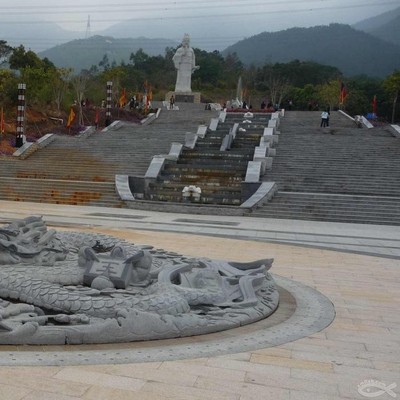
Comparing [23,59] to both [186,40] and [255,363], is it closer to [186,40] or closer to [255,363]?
[186,40]

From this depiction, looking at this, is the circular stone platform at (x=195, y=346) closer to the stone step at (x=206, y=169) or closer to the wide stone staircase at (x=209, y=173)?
the wide stone staircase at (x=209, y=173)

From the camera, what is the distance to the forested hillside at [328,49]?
343ft

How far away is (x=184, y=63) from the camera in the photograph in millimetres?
42031

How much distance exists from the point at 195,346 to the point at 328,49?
12089 centimetres

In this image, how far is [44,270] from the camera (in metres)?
5.07

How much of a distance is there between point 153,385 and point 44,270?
231cm

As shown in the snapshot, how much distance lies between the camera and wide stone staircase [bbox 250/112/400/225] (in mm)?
15750

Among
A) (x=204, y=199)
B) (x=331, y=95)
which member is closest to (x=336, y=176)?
(x=204, y=199)

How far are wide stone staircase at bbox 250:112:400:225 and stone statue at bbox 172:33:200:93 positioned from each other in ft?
56.6

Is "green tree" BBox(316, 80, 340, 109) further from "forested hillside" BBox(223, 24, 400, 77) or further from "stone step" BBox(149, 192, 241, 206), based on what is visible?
"forested hillside" BBox(223, 24, 400, 77)

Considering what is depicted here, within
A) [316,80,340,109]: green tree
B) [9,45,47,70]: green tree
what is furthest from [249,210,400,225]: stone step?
[316,80,340,109]: green tree

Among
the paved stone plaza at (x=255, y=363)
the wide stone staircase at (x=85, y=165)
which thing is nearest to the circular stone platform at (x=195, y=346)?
the paved stone plaza at (x=255, y=363)

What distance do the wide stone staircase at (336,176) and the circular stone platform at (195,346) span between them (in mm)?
10656

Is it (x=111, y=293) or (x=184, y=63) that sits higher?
(x=184, y=63)
